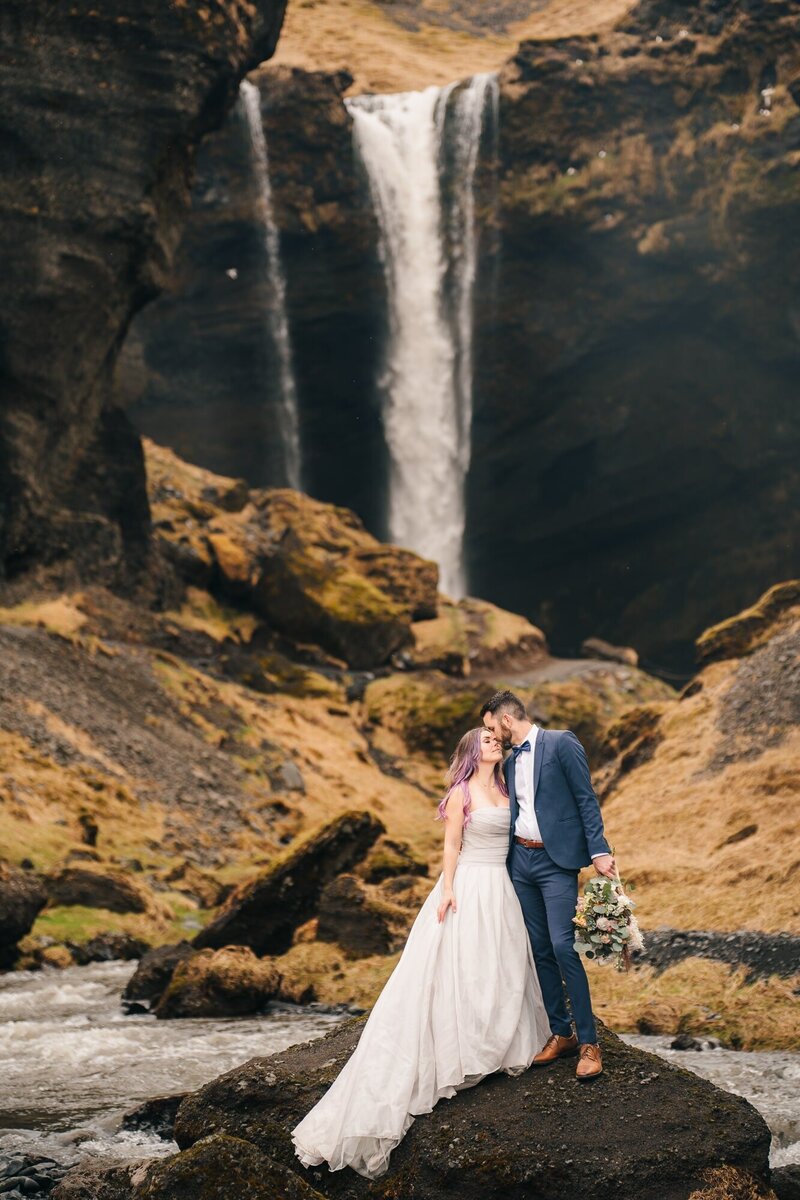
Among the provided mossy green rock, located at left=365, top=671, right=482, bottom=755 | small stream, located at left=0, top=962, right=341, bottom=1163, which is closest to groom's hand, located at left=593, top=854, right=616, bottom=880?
small stream, located at left=0, top=962, right=341, bottom=1163

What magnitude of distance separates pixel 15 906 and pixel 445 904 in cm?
1376

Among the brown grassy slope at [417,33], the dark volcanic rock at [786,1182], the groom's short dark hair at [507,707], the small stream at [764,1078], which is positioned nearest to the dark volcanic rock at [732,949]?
the small stream at [764,1078]

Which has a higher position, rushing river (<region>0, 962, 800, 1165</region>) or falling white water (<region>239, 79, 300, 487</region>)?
falling white water (<region>239, 79, 300, 487</region>)

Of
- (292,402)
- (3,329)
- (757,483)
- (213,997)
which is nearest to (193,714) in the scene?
(3,329)

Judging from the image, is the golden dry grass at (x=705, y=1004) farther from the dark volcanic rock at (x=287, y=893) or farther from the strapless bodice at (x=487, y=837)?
the strapless bodice at (x=487, y=837)

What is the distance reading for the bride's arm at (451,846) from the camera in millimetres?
8539

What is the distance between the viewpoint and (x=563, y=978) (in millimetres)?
8477

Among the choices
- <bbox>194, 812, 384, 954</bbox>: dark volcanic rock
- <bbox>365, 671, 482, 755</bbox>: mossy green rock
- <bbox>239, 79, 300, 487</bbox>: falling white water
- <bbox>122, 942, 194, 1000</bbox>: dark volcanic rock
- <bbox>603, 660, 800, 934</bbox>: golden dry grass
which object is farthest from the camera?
<bbox>239, 79, 300, 487</bbox>: falling white water

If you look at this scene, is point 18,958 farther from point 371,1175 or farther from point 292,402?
point 292,402

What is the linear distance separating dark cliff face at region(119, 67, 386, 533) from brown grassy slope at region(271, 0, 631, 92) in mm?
4993

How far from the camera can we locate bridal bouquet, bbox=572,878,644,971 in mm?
8266

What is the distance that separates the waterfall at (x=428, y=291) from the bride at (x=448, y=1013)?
61.3 m

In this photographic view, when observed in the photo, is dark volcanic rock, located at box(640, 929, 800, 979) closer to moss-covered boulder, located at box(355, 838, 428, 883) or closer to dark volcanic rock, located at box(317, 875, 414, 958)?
dark volcanic rock, located at box(317, 875, 414, 958)

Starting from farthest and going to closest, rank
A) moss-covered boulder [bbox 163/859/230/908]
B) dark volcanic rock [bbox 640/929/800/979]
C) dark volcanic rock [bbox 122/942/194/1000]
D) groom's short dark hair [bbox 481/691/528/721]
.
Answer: moss-covered boulder [bbox 163/859/230/908] → dark volcanic rock [bbox 122/942/194/1000] → dark volcanic rock [bbox 640/929/800/979] → groom's short dark hair [bbox 481/691/528/721]
